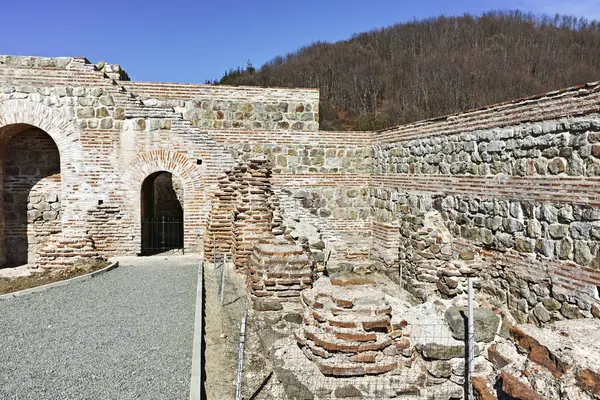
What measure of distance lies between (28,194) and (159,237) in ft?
13.3

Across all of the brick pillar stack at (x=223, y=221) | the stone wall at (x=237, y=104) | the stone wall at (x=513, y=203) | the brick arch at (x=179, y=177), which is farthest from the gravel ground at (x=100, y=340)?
the stone wall at (x=237, y=104)

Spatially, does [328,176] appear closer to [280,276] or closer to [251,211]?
[251,211]

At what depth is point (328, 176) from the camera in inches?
553

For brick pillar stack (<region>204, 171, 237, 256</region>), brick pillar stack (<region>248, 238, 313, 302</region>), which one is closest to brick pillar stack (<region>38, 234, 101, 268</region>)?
brick pillar stack (<region>204, 171, 237, 256</region>)

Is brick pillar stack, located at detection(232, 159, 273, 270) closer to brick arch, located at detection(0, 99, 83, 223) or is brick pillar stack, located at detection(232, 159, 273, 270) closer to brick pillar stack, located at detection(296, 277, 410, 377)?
brick arch, located at detection(0, 99, 83, 223)

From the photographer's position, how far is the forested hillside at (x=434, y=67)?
1485 inches

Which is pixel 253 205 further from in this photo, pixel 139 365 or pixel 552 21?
pixel 552 21

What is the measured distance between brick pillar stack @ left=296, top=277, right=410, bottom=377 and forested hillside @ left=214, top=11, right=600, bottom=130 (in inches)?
850

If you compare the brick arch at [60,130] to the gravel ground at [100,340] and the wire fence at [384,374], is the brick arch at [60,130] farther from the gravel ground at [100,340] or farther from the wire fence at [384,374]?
the wire fence at [384,374]

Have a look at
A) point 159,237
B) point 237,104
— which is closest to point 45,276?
point 159,237

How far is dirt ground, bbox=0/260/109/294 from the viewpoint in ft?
31.2

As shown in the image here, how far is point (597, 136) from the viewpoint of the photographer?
6.23 metres

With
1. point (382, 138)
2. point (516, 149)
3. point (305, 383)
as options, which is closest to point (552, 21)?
point (382, 138)

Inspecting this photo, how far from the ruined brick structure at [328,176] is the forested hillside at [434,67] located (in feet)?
43.1
